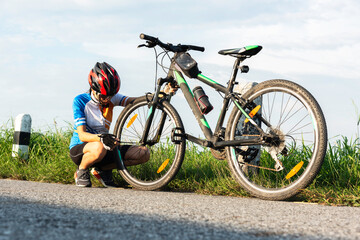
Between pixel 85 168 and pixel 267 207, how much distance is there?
8.57ft

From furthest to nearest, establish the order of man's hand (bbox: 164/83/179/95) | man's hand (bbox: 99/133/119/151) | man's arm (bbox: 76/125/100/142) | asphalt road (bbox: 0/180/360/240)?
1. man's hand (bbox: 164/83/179/95)
2. man's arm (bbox: 76/125/100/142)
3. man's hand (bbox: 99/133/119/151)
4. asphalt road (bbox: 0/180/360/240)

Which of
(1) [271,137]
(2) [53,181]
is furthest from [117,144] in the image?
(1) [271,137]

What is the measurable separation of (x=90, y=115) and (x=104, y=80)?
0.53 m

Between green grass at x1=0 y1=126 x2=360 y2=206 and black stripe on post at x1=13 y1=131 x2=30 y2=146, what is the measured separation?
382 mm

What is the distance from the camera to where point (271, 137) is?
14.0 feet

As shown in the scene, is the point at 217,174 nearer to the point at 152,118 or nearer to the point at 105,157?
the point at 152,118

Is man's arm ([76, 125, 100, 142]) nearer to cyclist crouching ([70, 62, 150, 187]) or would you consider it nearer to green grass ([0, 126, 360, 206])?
cyclist crouching ([70, 62, 150, 187])

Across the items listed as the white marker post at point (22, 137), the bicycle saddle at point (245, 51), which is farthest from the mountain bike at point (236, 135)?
the white marker post at point (22, 137)

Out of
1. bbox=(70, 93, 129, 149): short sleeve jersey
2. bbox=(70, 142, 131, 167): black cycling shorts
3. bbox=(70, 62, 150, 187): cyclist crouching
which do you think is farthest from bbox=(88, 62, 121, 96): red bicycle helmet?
bbox=(70, 142, 131, 167): black cycling shorts

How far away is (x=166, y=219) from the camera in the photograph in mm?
2920

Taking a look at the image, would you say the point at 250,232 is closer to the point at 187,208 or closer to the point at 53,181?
the point at 187,208

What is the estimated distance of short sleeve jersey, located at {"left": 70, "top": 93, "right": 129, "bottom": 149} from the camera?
5316mm

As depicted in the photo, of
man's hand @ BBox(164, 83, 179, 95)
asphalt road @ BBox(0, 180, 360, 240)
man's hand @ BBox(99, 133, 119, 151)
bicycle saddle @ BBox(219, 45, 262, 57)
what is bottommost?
asphalt road @ BBox(0, 180, 360, 240)

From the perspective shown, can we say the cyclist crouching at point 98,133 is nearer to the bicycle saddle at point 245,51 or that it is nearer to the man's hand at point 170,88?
the man's hand at point 170,88
